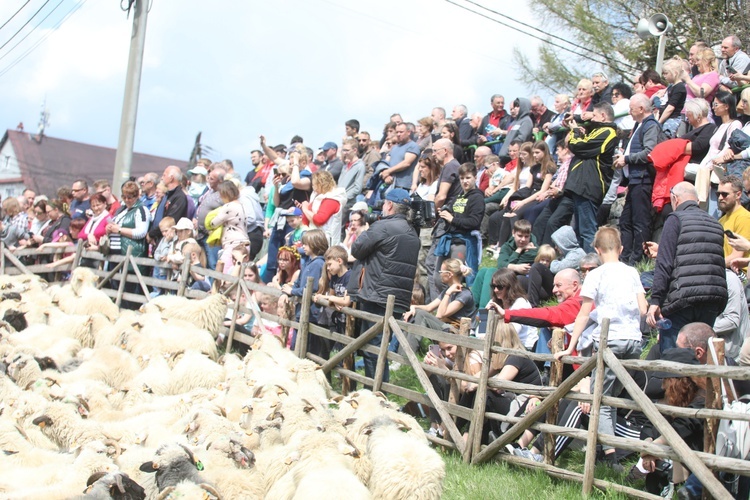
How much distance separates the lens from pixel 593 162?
10641 millimetres

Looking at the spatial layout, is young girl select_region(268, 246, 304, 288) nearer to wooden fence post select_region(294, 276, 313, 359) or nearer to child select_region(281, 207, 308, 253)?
child select_region(281, 207, 308, 253)

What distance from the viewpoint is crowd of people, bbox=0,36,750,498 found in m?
7.10

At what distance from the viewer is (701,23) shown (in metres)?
19.9

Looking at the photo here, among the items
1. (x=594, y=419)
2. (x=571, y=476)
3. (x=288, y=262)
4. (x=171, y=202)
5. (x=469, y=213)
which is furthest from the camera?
(x=171, y=202)

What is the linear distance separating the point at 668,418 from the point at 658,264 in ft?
5.23

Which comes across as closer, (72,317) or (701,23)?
(72,317)

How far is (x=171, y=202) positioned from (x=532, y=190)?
6170mm

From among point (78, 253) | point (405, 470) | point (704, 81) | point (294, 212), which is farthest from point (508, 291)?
point (78, 253)

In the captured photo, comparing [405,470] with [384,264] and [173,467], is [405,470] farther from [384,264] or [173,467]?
[384,264]

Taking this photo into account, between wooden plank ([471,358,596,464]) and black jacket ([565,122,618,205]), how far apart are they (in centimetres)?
457

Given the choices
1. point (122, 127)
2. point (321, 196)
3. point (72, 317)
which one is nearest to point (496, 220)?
point (321, 196)

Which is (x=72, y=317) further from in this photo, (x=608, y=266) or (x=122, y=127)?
(x=608, y=266)

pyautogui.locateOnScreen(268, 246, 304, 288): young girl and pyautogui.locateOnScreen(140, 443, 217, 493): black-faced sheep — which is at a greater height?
pyautogui.locateOnScreen(268, 246, 304, 288): young girl

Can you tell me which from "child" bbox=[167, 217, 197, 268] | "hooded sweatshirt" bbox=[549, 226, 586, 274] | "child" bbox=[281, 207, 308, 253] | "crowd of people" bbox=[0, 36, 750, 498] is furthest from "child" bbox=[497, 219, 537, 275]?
"child" bbox=[167, 217, 197, 268]
